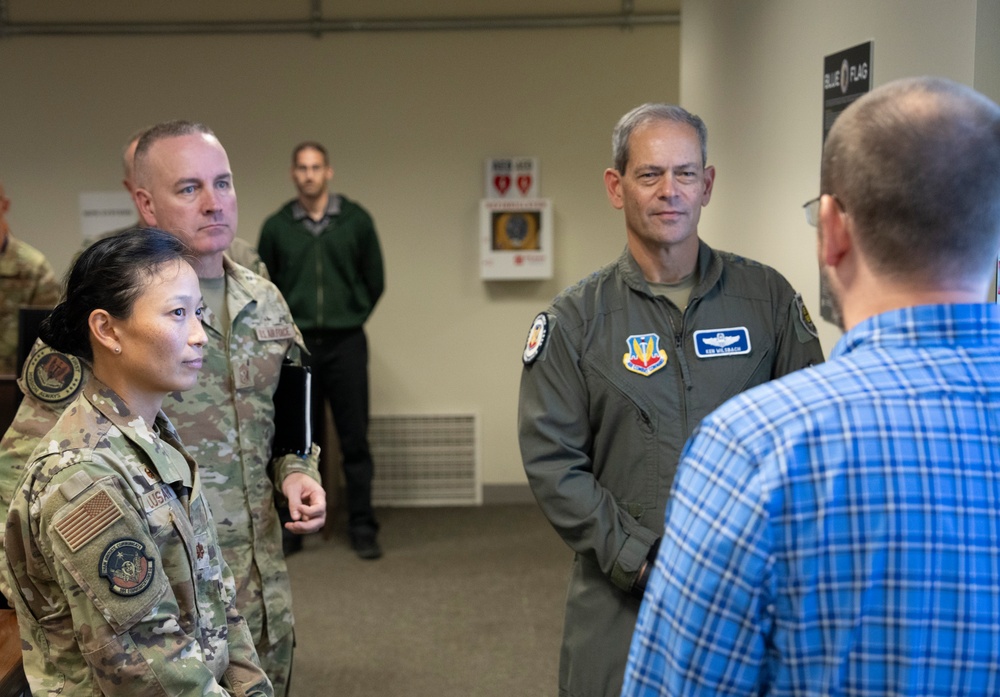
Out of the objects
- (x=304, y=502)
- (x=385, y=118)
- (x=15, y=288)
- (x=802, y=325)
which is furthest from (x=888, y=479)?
(x=385, y=118)

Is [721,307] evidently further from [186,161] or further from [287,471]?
[186,161]

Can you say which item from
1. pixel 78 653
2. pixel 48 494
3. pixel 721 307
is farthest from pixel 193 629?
pixel 721 307

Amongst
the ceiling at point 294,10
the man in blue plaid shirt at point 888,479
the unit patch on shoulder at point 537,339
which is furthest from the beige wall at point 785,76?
the man in blue plaid shirt at point 888,479

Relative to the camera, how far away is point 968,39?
6.66 ft

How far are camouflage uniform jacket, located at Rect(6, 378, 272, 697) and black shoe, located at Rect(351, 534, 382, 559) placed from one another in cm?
321

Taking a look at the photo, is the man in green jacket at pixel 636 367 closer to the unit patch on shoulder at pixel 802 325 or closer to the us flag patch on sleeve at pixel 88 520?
the unit patch on shoulder at pixel 802 325

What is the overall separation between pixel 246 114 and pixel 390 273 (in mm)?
1129

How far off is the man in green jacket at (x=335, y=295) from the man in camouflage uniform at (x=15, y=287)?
122 cm

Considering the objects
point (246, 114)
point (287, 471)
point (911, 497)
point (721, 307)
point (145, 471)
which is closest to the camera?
point (911, 497)

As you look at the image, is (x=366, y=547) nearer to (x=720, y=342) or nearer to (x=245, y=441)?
(x=245, y=441)

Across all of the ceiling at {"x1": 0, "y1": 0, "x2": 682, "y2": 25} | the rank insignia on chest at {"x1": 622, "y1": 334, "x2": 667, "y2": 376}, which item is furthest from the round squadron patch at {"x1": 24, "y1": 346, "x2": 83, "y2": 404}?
the ceiling at {"x1": 0, "y1": 0, "x2": 682, "y2": 25}

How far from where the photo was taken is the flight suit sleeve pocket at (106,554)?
1340 mm

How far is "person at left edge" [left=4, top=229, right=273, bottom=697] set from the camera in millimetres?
1352

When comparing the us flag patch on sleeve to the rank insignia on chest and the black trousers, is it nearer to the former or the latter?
the rank insignia on chest
